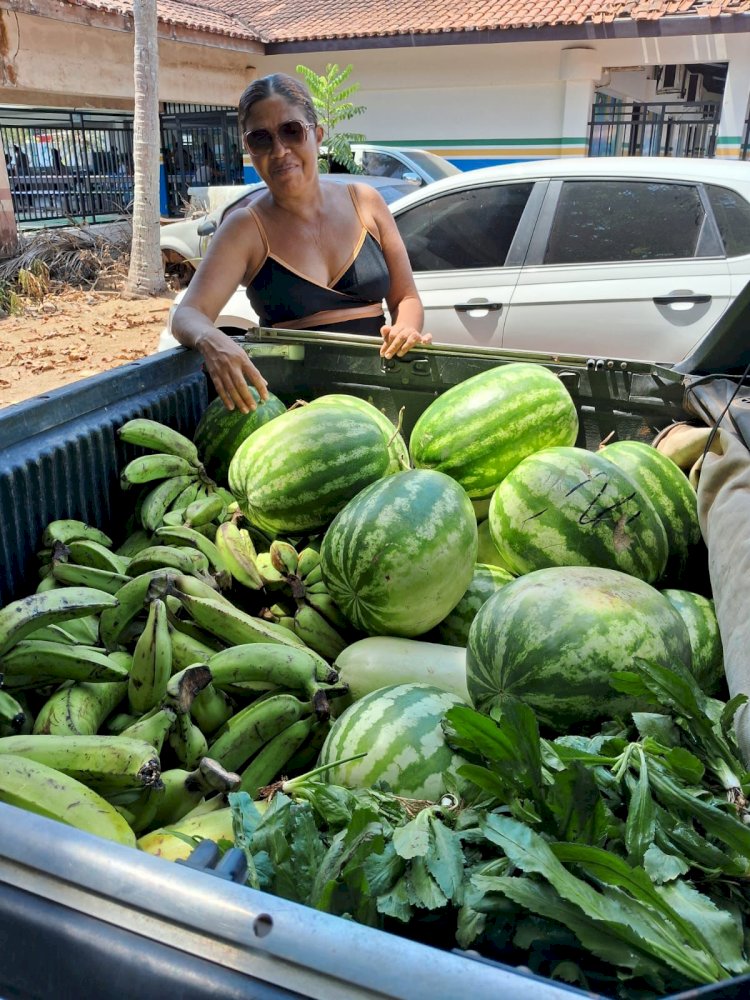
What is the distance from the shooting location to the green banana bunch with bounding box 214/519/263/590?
89.9 inches

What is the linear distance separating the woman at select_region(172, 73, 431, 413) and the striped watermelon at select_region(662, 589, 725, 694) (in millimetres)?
1409

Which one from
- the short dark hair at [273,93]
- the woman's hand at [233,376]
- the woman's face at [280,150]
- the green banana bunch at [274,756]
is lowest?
the green banana bunch at [274,756]

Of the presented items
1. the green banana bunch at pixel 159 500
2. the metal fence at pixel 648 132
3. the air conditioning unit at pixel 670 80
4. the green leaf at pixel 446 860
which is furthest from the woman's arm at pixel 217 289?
the air conditioning unit at pixel 670 80

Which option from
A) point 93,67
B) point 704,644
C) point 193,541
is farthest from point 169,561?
point 93,67

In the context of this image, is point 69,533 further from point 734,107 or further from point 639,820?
point 734,107

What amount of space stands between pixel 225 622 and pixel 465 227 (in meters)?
5.53

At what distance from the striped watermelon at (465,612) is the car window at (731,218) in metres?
4.69

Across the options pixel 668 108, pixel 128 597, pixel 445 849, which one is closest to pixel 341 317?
pixel 128 597

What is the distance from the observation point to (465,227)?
22.1ft

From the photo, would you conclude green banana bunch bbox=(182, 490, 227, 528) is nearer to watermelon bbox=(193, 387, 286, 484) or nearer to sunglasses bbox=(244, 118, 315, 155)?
watermelon bbox=(193, 387, 286, 484)

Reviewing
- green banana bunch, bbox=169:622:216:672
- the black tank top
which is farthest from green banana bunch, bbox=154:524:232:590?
the black tank top

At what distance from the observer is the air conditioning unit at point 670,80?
25031 millimetres

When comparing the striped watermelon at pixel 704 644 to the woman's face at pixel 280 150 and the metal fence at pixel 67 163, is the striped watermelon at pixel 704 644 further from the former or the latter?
the metal fence at pixel 67 163

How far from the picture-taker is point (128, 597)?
6.47 ft
